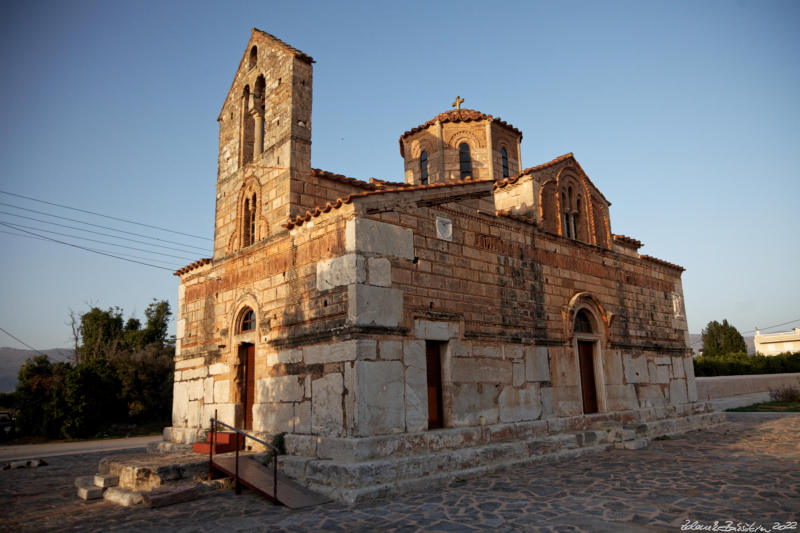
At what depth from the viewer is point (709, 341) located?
49188mm

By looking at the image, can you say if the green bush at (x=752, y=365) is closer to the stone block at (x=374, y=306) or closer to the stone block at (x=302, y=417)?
the stone block at (x=374, y=306)

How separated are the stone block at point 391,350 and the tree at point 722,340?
48.8 m

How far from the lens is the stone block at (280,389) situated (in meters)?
8.45

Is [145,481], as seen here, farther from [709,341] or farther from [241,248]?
[709,341]

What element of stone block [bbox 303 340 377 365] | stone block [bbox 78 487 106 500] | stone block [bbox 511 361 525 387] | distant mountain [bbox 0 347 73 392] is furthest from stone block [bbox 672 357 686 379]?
distant mountain [bbox 0 347 73 392]

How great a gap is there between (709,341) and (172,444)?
5169 centimetres

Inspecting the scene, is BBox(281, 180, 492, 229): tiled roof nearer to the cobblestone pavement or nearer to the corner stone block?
the corner stone block

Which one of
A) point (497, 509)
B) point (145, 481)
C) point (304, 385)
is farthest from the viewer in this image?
point (304, 385)

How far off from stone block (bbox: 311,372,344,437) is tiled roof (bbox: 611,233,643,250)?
9.26 meters

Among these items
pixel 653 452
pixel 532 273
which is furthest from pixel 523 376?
pixel 653 452

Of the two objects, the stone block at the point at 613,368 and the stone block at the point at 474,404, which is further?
the stone block at the point at 613,368

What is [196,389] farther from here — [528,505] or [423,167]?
[423,167]

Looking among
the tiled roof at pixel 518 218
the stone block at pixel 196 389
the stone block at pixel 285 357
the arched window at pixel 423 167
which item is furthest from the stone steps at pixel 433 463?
the arched window at pixel 423 167

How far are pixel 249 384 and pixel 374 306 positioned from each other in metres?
4.06
